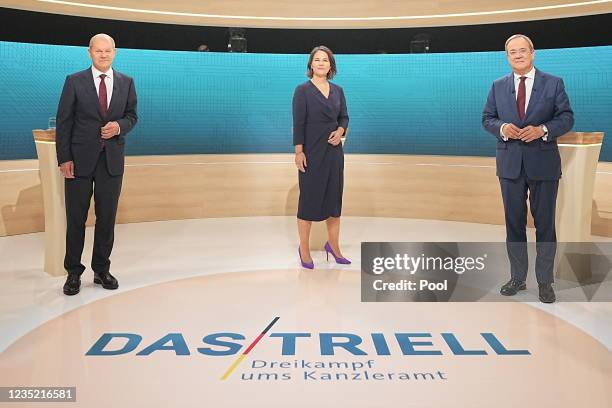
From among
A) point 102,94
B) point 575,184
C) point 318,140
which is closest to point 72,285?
point 102,94

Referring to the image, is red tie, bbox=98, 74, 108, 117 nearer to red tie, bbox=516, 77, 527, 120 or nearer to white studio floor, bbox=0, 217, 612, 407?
white studio floor, bbox=0, 217, 612, 407

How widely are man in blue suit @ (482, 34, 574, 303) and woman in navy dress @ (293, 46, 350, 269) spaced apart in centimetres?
113

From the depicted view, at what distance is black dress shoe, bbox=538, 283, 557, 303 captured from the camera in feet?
12.7

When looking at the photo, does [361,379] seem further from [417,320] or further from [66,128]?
[66,128]

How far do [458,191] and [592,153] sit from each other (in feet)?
9.47

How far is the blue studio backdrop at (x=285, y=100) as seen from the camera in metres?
7.07

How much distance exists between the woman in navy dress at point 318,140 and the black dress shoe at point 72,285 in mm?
1555

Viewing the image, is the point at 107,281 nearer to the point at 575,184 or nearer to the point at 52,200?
the point at 52,200

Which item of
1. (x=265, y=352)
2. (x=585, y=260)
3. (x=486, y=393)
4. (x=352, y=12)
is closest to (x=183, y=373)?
(x=265, y=352)

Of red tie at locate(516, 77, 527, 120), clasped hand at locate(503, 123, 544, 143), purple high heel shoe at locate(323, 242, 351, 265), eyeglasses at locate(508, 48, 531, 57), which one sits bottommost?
purple high heel shoe at locate(323, 242, 351, 265)

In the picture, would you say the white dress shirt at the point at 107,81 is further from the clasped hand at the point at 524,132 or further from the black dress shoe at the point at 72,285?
the clasped hand at the point at 524,132

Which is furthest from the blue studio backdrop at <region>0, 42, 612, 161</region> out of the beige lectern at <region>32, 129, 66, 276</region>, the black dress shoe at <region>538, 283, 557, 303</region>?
the black dress shoe at <region>538, 283, 557, 303</region>

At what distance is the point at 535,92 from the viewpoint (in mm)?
3859

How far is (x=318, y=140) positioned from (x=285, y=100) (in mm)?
2879
